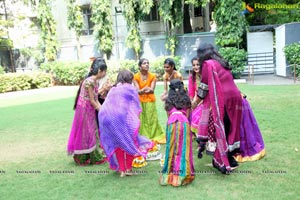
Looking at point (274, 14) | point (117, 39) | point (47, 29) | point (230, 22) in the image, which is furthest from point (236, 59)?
point (47, 29)

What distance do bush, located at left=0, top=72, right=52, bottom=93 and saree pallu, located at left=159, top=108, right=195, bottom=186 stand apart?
1502 cm

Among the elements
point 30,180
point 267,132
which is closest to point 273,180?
point 267,132

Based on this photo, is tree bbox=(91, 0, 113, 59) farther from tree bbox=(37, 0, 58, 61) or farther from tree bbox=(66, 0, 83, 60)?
tree bbox=(37, 0, 58, 61)

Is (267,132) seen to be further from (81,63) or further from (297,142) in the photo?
(81,63)

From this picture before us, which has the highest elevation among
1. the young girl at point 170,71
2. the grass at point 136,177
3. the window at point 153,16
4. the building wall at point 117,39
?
the window at point 153,16

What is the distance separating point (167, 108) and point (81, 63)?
47.8 ft

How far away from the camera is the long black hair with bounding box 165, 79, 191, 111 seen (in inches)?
143

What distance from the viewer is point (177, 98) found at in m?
3.64

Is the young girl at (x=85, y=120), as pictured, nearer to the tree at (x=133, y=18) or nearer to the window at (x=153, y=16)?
the tree at (x=133, y=18)

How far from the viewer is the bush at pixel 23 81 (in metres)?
16.4

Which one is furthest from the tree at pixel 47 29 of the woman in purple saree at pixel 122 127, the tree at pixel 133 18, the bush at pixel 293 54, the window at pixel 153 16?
the woman in purple saree at pixel 122 127

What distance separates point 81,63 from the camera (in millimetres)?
17516

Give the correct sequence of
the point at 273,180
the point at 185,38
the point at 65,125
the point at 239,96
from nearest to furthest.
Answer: the point at 273,180
the point at 239,96
the point at 65,125
the point at 185,38

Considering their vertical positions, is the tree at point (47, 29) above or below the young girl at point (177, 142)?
above
